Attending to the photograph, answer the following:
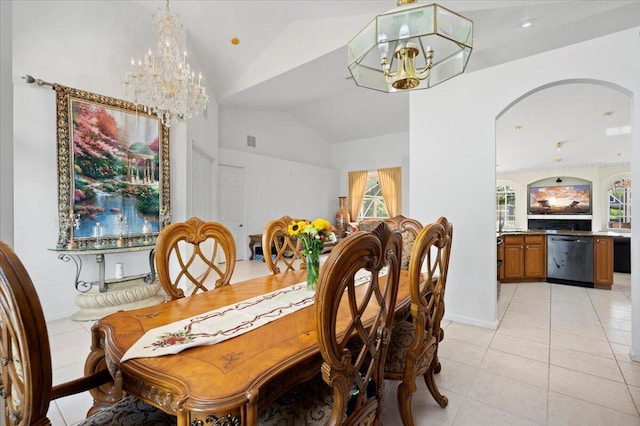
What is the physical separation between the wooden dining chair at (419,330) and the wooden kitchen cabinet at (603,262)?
435 cm

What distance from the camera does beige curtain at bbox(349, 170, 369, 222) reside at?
8.93m

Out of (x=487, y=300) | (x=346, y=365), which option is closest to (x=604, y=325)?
(x=487, y=300)

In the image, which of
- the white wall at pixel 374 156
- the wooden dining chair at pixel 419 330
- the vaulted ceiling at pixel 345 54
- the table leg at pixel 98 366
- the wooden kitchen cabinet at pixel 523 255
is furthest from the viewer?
the white wall at pixel 374 156

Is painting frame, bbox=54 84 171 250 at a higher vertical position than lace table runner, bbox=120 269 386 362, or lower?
higher

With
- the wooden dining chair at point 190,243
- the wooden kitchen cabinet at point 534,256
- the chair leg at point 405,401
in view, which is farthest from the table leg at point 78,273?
the wooden kitchen cabinet at point 534,256

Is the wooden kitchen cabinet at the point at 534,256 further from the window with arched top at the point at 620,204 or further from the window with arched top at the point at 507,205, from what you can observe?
the window with arched top at the point at 620,204

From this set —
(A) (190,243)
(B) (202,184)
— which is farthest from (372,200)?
(A) (190,243)

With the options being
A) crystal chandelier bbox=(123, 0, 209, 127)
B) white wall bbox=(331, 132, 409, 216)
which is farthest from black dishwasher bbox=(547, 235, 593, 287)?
crystal chandelier bbox=(123, 0, 209, 127)

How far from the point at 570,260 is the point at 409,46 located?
482 cm

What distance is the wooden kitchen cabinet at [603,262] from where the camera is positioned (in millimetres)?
4258

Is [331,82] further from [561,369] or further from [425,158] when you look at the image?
[561,369]

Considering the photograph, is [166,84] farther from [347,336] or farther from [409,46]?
[347,336]

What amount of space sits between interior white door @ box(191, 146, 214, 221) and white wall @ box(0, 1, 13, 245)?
389 centimetres

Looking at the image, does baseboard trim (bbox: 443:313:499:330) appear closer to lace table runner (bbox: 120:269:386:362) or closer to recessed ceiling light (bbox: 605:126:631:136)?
lace table runner (bbox: 120:269:386:362)
